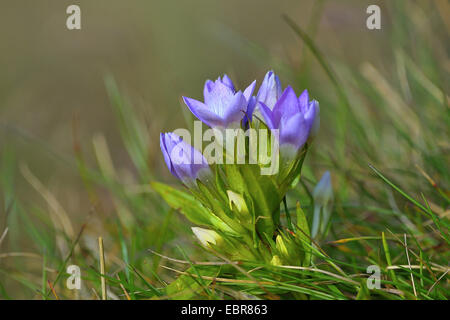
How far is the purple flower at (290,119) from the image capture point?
1021 mm

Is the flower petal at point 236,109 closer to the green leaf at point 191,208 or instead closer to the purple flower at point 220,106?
the purple flower at point 220,106

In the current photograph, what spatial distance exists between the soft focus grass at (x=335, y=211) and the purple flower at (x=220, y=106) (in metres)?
0.31

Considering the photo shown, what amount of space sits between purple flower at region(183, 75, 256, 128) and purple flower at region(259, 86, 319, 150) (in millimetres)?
57

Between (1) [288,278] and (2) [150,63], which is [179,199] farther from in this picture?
(2) [150,63]

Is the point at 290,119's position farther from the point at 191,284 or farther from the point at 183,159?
the point at 191,284

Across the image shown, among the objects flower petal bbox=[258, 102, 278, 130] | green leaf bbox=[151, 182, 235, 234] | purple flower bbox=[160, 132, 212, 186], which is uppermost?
flower petal bbox=[258, 102, 278, 130]

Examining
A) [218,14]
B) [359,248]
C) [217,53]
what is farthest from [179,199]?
[218,14]

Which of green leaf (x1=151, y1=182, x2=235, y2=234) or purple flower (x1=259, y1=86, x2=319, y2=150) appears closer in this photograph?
purple flower (x1=259, y1=86, x2=319, y2=150)

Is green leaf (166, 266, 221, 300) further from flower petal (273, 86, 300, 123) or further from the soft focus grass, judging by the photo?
flower petal (273, 86, 300, 123)

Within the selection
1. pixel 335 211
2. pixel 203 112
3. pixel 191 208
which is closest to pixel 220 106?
pixel 203 112

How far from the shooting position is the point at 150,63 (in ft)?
12.5

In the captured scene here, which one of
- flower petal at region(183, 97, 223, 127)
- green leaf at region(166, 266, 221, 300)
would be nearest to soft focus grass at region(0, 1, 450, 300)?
green leaf at region(166, 266, 221, 300)

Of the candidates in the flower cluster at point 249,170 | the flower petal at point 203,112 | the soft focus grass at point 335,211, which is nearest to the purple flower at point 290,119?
the flower cluster at point 249,170

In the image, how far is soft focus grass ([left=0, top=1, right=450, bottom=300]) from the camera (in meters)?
1.15
